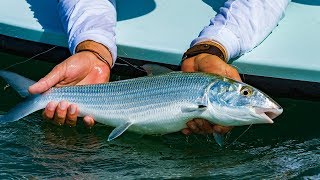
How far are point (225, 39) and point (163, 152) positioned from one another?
27.8 inches

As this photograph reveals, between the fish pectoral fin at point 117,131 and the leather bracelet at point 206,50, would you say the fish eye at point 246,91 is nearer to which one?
the leather bracelet at point 206,50

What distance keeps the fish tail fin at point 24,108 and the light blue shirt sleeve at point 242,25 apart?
918 millimetres

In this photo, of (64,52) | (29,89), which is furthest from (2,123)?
(64,52)

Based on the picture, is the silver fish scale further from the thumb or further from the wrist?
the wrist

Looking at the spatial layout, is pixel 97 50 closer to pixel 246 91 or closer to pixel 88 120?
pixel 88 120

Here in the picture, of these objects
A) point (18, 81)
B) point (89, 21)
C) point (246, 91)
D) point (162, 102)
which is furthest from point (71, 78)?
point (246, 91)

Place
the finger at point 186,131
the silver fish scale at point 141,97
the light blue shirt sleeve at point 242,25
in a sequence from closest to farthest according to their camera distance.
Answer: the silver fish scale at point 141,97 → the finger at point 186,131 → the light blue shirt sleeve at point 242,25

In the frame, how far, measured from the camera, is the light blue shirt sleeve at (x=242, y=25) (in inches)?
171

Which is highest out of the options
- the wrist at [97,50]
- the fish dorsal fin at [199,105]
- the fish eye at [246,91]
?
the fish eye at [246,91]

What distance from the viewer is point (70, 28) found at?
455cm

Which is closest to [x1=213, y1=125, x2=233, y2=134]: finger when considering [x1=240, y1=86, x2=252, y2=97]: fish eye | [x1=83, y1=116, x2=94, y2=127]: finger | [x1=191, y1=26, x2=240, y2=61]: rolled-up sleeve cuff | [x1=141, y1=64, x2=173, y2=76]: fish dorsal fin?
[x1=240, y1=86, x2=252, y2=97]: fish eye

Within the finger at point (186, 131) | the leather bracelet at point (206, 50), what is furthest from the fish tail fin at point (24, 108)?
the leather bracelet at point (206, 50)

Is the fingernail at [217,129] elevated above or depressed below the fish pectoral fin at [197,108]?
below

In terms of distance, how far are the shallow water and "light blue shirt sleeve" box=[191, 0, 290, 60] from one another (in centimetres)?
40
